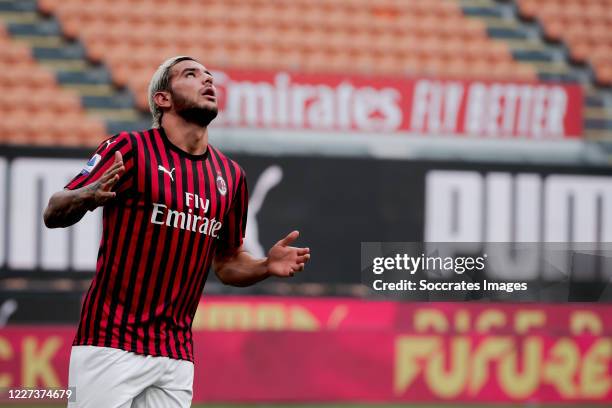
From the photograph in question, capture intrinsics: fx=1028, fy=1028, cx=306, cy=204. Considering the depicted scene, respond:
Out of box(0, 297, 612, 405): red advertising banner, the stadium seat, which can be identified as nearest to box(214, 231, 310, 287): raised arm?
box(0, 297, 612, 405): red advertising banner

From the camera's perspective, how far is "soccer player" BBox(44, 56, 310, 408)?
11.8 ft

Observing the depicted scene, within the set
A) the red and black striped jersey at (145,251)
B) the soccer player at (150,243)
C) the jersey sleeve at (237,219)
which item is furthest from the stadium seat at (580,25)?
the red and black striped jersey at (145,251)

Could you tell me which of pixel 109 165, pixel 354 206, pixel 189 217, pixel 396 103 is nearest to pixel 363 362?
pixel 354 206

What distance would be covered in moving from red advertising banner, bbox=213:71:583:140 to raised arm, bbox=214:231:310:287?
5.92 m

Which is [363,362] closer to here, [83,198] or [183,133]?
[183,133]

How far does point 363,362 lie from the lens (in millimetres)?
8492

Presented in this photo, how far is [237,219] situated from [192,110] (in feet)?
1.77

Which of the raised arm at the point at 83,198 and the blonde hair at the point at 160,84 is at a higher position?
the blonde hair at the point at 160,84

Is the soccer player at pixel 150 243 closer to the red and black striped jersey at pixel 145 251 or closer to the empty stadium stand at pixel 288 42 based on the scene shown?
the red and black striped jersey at pixel 145 251

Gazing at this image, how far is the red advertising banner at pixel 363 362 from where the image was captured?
8.30 metres

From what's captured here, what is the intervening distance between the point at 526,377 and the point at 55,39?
6830mm

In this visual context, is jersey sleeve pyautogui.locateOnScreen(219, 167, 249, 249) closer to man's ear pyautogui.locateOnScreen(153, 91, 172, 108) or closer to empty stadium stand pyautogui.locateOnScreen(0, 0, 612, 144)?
man's ear pyautogui.locateOnScreen(153, 91, 172, 108)

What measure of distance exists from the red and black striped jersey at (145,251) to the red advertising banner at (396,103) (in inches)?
247

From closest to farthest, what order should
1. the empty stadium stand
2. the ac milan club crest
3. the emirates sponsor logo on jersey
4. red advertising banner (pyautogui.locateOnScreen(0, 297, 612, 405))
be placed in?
the emirates sponsor logo on jersey
the ac milan club crest
red advertising banner (pyautogui.locateOnScreen(0, 297, 612, 405))
the empty stadium stand
